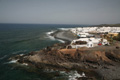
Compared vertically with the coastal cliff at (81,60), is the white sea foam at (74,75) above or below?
below

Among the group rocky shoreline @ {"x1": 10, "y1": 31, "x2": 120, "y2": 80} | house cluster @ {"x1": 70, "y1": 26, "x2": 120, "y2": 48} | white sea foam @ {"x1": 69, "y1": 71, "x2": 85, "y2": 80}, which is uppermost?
house cluster @ {"x1": 70, "y1": 26, "x2": 120, "y2": 48}

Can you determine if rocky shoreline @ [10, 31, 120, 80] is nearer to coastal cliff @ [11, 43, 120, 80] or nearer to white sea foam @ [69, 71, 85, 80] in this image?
coastal cliff @ [11, 43, 120, 80]

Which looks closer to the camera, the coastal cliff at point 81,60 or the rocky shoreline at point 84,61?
the rocky shoreline at point 84,61

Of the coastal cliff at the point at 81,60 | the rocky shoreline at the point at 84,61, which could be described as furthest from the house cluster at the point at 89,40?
the rocky shoreline at the point at 84,61

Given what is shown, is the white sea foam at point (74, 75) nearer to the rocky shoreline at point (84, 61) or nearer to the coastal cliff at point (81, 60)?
the rocky shoreline at point (84, 61)

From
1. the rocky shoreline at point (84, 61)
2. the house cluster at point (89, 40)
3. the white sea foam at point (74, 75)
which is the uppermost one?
the house cluster at point (89, 40)

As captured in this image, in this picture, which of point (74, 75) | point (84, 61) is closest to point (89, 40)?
point (84, 61)

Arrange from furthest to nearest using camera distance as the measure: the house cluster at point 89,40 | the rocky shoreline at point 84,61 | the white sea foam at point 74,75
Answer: the house cluster at point 89,40
the rocky shoreline at point 84,61
the white sea foam at point 74,75

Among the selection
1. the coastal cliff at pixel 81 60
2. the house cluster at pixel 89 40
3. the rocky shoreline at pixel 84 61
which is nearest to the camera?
the rocky shoreline at pixel 84 61

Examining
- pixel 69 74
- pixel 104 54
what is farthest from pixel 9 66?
pixel 104 54

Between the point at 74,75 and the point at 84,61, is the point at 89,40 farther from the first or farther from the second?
the point at 74,75

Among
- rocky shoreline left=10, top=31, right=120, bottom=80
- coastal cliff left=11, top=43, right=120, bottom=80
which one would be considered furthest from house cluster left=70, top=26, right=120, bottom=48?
rocky shoreline left=10, top=31, right=120, bottom=80
